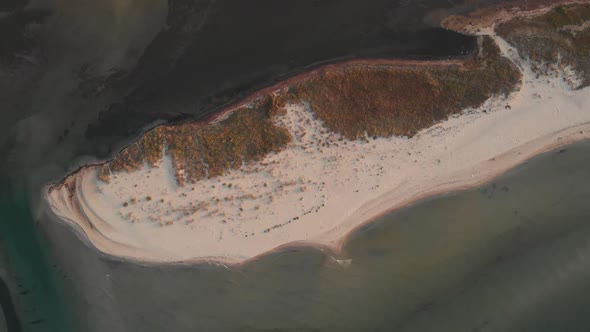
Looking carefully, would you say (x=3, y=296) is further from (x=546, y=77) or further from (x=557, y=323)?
(x=546, y=77)

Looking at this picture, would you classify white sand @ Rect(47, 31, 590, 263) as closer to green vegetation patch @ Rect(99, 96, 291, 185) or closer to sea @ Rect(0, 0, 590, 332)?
green vegetation patch @ Rect(99, 96, 291, 185)

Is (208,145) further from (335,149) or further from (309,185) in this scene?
(335,149)

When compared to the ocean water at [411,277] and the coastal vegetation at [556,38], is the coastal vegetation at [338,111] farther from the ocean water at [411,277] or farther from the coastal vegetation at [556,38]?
the ocean water at [411,277]

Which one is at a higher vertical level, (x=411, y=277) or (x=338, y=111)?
(x=338, y=111)

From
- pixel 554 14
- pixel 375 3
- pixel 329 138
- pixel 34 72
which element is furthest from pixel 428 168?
pixel 34 72

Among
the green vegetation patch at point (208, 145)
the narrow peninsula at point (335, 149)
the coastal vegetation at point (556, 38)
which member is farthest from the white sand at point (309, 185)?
the coastal vegetation at point (556, 38)

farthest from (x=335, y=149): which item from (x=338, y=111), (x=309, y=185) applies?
(x=309, y=185)

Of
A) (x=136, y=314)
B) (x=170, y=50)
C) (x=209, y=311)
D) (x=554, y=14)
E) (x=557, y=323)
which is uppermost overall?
(x=170, y=50)
